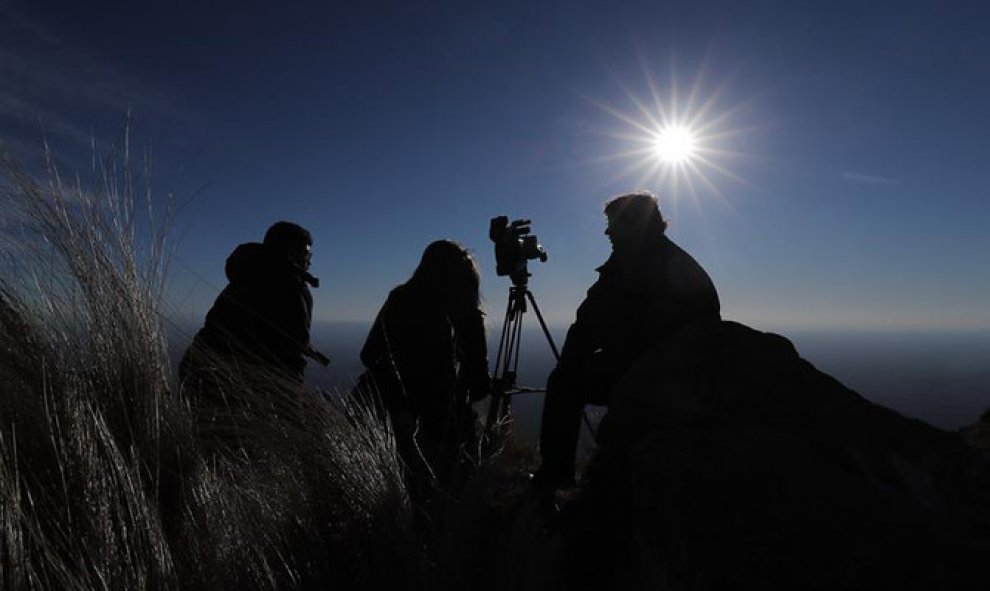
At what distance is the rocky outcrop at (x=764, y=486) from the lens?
1.37 m

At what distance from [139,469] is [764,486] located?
72.2 inches

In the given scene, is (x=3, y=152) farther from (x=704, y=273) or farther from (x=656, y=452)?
(x=704, y=273)

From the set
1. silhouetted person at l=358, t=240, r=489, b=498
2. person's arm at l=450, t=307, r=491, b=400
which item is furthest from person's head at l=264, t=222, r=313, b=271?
person's arm at l=450, t=307, r=491, b=400

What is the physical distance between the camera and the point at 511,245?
5.14 m

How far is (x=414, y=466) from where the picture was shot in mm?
2807

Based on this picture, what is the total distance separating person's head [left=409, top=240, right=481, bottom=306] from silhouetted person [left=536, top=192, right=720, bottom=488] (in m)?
0.99

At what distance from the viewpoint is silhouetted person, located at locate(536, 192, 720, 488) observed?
3777 millimetres

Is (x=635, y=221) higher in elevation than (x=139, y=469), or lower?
higher

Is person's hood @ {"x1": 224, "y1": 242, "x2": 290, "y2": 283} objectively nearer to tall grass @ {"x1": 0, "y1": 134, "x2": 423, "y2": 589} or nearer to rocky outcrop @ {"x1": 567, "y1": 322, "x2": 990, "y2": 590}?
tall grass @ {"x1": 0, "y1": 134, "x2": 423, "y2": 589}

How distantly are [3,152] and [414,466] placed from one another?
2137 mm

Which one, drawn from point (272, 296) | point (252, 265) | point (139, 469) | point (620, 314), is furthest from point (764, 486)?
point (252, 265)

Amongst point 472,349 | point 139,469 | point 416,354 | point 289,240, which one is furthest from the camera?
point 472,349

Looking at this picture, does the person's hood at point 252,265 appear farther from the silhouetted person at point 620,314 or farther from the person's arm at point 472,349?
the silhouetted person at point 620,314

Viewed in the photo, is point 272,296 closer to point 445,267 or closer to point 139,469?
point 445,267
